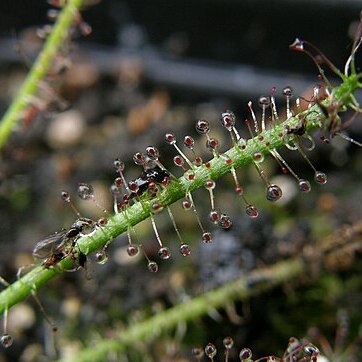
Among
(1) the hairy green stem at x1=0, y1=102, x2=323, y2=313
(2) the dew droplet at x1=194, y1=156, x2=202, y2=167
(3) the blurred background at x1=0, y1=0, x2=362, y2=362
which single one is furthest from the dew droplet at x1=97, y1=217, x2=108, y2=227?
(3) the blurred background at x1=0, y1=0, x2=362, y2=362

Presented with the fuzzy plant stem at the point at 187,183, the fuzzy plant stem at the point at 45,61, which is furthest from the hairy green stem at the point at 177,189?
the fuzzy plant stem at the point at 45,61

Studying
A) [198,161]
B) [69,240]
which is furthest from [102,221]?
[198,161]

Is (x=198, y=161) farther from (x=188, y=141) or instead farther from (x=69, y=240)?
(x=69, y=240)

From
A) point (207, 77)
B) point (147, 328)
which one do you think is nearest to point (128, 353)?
point (147, 328)

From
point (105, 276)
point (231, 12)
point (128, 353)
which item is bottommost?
point (128, 353)

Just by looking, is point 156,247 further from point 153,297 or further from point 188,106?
point 188,106

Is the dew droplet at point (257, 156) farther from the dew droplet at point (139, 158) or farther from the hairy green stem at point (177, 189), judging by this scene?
the dew droplet at point (139, 158)

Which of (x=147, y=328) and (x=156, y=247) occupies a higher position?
(x=156, y=247)

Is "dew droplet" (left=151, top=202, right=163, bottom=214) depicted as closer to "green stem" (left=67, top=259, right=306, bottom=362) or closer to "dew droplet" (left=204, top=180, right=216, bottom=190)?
"dew droplet" (left=204, top=180, right=216, bottom=190)
